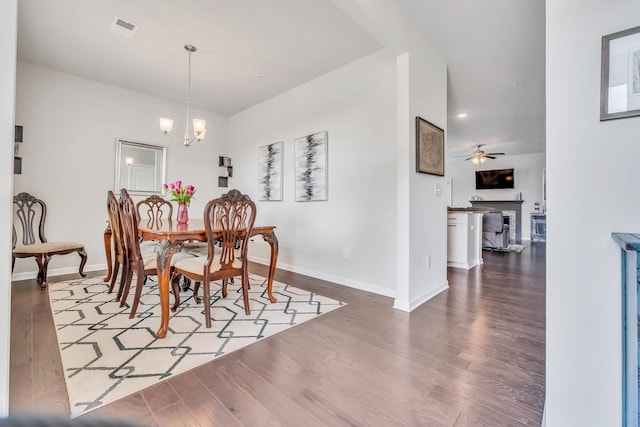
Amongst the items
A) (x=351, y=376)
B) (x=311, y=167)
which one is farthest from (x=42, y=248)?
(x=351, y=376)

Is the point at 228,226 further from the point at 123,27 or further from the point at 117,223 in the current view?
the point at 123,27

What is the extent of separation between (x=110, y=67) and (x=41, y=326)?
3041mm

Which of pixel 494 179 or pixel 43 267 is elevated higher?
pixel 494 179

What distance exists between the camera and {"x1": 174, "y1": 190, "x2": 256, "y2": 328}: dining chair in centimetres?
214

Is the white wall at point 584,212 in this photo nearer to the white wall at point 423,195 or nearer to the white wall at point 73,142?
the white wall at point 423,195

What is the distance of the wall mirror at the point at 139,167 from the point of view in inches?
162

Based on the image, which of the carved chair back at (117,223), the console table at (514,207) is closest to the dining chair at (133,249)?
the carved chair back at (117,223)

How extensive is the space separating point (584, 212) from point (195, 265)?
2328 millimetres

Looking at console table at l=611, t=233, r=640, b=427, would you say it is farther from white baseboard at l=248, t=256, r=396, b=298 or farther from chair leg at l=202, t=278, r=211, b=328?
chair leg at l=202, t=278, r=211, b=328

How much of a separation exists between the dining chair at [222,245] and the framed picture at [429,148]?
1.66m

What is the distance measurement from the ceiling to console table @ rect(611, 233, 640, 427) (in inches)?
88.1

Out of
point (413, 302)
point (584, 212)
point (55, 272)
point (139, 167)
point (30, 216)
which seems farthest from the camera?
point (139, 167)

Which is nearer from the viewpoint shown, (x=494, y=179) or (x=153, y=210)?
(x=153, y=210)

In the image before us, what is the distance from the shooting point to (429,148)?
2.87 m
